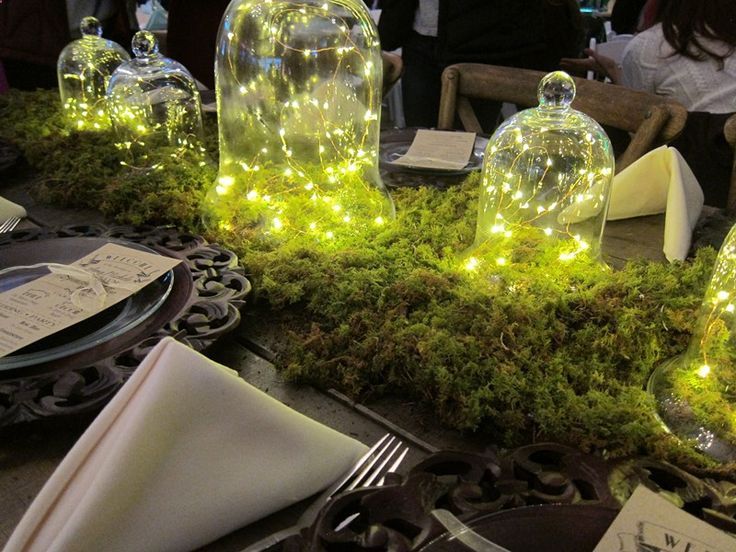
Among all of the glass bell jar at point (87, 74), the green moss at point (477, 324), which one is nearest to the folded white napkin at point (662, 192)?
the green moss at point (477, 324)

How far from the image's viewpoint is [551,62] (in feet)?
6.25

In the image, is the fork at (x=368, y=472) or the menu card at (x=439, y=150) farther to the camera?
the menu card at (x=439, y=150)

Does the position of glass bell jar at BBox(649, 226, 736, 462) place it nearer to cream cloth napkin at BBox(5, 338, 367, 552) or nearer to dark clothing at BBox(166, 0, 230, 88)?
cream cloth napkin at BBox(5, 338, 367, 552)

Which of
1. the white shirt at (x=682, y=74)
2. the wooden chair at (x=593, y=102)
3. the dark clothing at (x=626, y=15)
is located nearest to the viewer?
the wooden chair at (x=593, y=102)

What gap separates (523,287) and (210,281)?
1.28 ft

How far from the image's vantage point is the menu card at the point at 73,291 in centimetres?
66

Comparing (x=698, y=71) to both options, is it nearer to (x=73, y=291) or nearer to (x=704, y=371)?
(x=704, y=371)

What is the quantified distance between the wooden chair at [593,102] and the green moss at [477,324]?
39 cm

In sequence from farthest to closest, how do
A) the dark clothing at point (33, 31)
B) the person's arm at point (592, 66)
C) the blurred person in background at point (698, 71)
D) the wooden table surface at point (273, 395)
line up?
the dark clothing at point (33, 31), the person's arm at point (592, 66), the blurred person in background at point (698, 71), the wooden table surface at point (273, 395)

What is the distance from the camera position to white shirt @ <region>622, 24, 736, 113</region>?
1.50 m

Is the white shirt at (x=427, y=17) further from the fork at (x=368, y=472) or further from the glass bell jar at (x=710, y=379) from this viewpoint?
the fork at (x=368, y=472)

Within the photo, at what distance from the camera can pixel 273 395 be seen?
25.8 inches

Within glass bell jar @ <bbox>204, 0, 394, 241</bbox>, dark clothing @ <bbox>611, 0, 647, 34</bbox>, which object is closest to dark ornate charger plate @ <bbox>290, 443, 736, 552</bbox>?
glass bell jar @ <bbox>204, 0, 394, 241</bbox>

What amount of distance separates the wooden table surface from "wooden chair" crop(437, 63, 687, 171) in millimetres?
811
